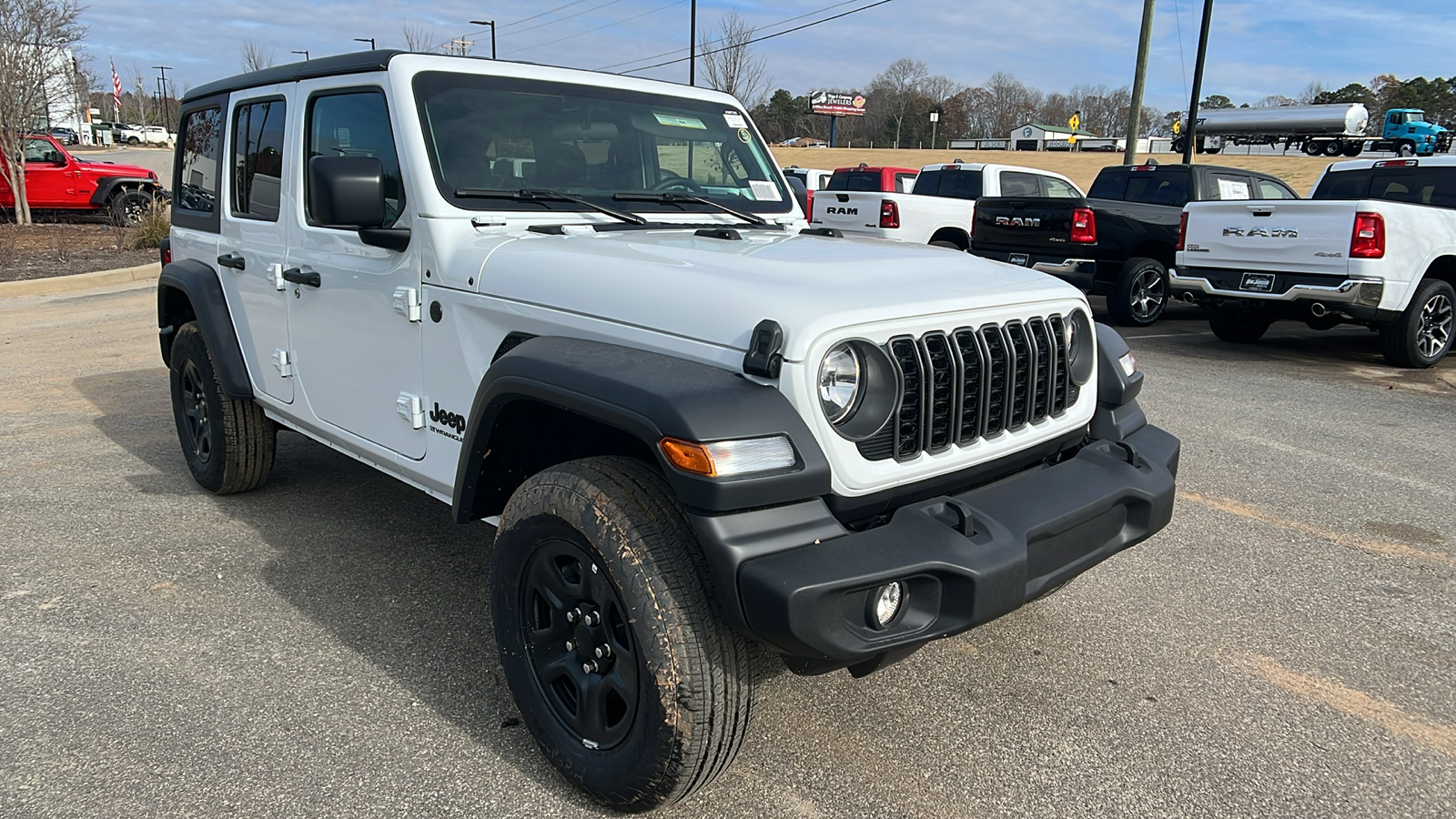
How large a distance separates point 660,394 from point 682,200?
1.71 m

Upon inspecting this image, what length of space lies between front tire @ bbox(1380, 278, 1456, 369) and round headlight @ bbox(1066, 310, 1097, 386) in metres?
6.92

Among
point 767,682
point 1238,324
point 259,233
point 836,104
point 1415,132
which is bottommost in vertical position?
point 767,682

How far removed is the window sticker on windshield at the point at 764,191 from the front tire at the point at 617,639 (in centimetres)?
192

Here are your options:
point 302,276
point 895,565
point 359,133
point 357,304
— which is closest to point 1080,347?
point 895,565

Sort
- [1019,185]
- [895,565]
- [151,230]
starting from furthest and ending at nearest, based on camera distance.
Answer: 1. [151,230]
2. [1019,185]
3. [895,565]

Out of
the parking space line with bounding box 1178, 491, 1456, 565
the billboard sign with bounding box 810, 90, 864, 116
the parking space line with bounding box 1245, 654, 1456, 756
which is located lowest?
the parking space line with bounding box 1245, 654, 1456, 756

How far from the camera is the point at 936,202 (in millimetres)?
13922

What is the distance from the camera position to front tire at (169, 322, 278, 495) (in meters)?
4.51

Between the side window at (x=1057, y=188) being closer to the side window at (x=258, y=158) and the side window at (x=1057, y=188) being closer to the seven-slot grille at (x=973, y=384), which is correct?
the side window at (x=258, y=158)

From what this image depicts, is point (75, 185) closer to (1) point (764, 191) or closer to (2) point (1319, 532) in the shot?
(1) point (764, 191)

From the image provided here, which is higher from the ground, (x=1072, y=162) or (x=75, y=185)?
(x=1072, y=162)

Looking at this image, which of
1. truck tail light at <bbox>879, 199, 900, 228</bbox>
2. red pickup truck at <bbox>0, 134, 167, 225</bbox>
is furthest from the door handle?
red pickup truck at <bbox>0, 134, 167, 225</bbox>

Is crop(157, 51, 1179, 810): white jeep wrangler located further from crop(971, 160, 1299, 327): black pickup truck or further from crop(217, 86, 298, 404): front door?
crop(971, 160, 1299, 327): black pickup truck

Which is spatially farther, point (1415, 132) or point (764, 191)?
point (1415, 132)
